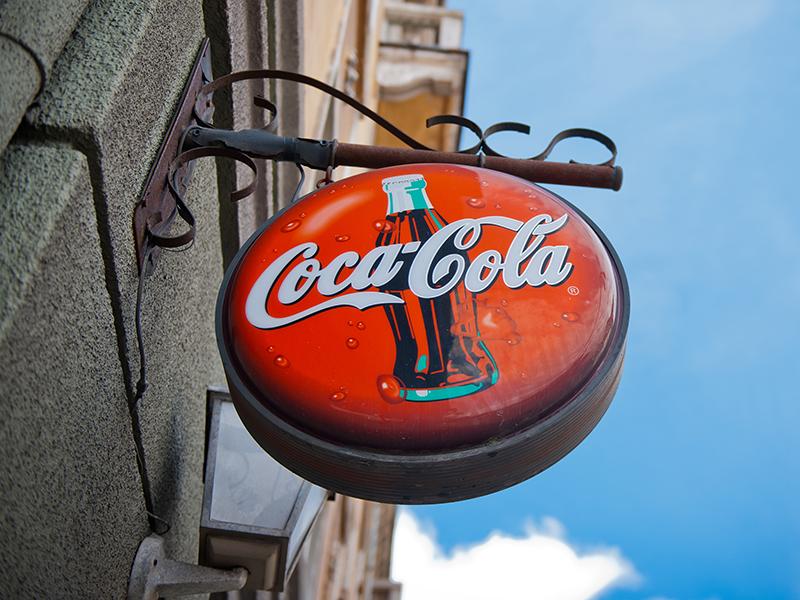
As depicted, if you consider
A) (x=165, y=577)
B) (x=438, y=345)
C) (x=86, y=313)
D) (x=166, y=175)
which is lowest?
(x=165, y=577)

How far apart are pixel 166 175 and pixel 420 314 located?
104 centimetres

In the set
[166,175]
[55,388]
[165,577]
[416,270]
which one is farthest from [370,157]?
[165,577]

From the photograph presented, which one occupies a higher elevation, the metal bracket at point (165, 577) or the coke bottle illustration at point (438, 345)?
the coke bottle illustration at point (438, 345)

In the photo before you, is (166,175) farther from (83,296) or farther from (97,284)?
(83,296)

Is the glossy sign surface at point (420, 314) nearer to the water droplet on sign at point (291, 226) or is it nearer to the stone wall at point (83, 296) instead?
the water droplet on sign at point (291, 226)

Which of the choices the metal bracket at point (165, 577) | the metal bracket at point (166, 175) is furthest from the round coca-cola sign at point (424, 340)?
the metal bracket at point (165, 577)

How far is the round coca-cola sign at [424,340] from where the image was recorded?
194cm

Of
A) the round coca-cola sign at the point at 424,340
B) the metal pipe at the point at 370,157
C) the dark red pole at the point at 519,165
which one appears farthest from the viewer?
the dark red pole at the point at 519,165

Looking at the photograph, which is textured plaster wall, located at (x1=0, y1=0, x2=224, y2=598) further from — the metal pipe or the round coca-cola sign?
the round coca-cola sign

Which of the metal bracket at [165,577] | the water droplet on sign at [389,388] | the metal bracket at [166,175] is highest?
the metal bracket at [166,175]

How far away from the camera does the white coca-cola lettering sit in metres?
2.18

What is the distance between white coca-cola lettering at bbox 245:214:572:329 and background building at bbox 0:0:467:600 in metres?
0.46

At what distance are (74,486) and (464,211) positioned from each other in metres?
1.25

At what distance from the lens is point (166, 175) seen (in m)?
2.67
